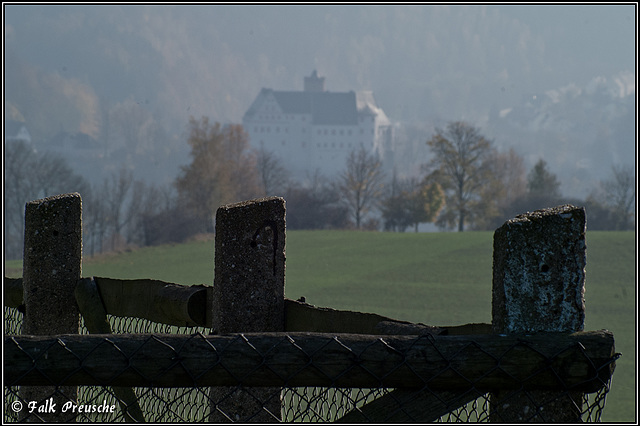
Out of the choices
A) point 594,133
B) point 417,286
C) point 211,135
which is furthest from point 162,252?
point 594,133

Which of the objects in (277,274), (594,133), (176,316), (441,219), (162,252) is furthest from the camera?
(594,133)

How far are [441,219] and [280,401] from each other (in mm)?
57229

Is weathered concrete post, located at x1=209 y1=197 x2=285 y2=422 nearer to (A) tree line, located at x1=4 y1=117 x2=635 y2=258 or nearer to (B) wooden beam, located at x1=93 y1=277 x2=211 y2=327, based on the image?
(B) wooden beam, located at x1=93 y1=277 x2=211 y2=327

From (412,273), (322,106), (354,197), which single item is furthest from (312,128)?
(412,273)

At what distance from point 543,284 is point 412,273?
1131 inches

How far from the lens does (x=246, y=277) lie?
2395 mm

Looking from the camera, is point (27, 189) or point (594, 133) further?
point (594, 133)

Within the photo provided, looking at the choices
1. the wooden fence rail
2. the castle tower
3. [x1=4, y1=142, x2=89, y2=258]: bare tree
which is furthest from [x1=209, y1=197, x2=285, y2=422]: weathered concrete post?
the castle tower

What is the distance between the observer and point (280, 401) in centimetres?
249

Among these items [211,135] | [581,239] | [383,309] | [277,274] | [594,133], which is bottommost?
[383,309]

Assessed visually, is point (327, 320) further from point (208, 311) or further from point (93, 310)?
point (93, 310)

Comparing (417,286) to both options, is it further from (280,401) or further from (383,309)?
(280,401)

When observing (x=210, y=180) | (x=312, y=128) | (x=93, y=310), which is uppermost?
(x=312, y=128)

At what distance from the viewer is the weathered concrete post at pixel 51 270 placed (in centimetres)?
322
